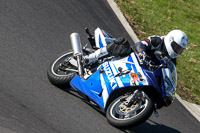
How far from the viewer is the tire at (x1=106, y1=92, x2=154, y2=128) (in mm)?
5934

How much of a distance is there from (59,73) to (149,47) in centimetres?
181

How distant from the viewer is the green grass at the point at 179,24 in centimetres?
1084

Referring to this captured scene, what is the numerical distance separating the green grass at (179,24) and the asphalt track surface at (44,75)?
1175 mm

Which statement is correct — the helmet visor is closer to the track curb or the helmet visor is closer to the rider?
the rider

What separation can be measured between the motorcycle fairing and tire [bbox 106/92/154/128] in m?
0.18

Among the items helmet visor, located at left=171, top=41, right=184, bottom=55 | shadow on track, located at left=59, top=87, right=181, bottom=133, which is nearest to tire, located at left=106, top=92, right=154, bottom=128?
shadow on track, located at left=59, top=87, right=181, bottom=133

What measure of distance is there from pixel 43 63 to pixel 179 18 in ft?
29.0

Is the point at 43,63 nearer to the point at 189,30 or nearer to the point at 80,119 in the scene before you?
the point at 80,119

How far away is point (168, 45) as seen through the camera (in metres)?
6.37

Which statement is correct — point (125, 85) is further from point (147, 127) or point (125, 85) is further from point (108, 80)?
point (147, 127)

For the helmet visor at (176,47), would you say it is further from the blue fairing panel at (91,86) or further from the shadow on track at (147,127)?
the shadow on track at (147,127)

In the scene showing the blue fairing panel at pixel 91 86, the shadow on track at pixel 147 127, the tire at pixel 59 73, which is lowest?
the shadow on track at pixel 147 127

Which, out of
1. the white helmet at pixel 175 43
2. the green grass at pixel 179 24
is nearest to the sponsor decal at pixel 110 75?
the white helmet at pixel 175 43

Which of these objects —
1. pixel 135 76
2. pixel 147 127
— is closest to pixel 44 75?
pixel 135 76
